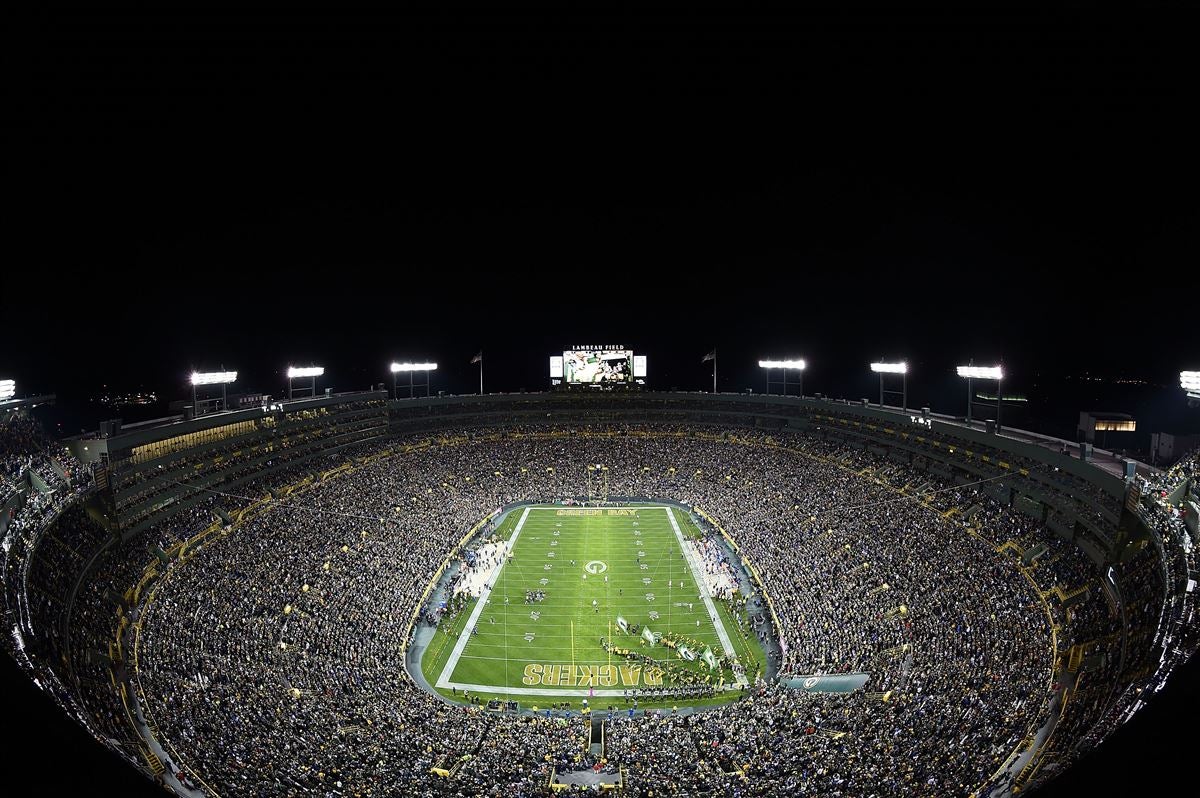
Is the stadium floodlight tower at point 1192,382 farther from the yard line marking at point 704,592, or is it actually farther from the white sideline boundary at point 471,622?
the white sideline boundary at point 471,622

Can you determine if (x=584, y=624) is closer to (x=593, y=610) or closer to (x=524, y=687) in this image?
(x=593, y=610)

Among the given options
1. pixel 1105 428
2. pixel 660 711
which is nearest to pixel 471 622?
pixel 660 711

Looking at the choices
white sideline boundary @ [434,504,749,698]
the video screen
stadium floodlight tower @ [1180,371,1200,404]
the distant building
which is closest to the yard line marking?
white sideline boundary @ [434,504,749,698]

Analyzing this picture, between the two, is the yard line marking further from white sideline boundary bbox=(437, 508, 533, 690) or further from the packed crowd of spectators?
white sideline boundary bbox=(437, 508, 533, 690)

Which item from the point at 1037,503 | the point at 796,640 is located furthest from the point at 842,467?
the point at 796,640

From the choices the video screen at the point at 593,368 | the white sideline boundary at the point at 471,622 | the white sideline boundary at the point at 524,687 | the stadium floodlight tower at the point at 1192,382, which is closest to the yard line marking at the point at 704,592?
the white sideline boundary at the point at 524,687
